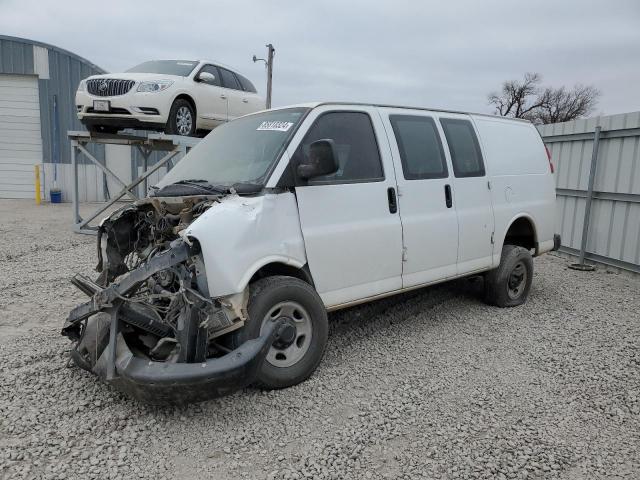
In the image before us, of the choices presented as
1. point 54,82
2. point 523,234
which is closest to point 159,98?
point 523,234

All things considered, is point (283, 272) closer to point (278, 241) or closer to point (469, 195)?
point (278, 241)

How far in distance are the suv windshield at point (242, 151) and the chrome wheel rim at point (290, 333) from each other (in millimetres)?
924

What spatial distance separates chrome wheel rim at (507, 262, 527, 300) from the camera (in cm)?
584

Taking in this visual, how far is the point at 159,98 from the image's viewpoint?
864cm

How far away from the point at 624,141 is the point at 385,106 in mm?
5174

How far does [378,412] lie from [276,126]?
230 cm

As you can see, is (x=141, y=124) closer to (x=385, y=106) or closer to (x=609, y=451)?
(x=385, y=106)

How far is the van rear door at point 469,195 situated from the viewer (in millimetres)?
5012

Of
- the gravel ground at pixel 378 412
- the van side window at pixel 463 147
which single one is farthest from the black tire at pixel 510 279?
the van side window at pixel 463 147

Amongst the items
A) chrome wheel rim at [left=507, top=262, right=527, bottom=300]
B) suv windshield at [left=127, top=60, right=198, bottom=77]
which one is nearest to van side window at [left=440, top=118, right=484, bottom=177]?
chrome wheel rim at [left=507, top=262, right=527, bottom=300]

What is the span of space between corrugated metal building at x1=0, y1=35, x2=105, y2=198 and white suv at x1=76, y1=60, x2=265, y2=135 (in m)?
9.21

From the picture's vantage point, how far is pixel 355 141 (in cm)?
421

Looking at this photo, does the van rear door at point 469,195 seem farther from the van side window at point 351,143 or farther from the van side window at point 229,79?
the van side window at point 229,79

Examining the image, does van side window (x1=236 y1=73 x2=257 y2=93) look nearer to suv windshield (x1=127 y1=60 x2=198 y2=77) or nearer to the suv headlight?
suv windshield (x1=127 y1=60 x2=198 y2=77)
